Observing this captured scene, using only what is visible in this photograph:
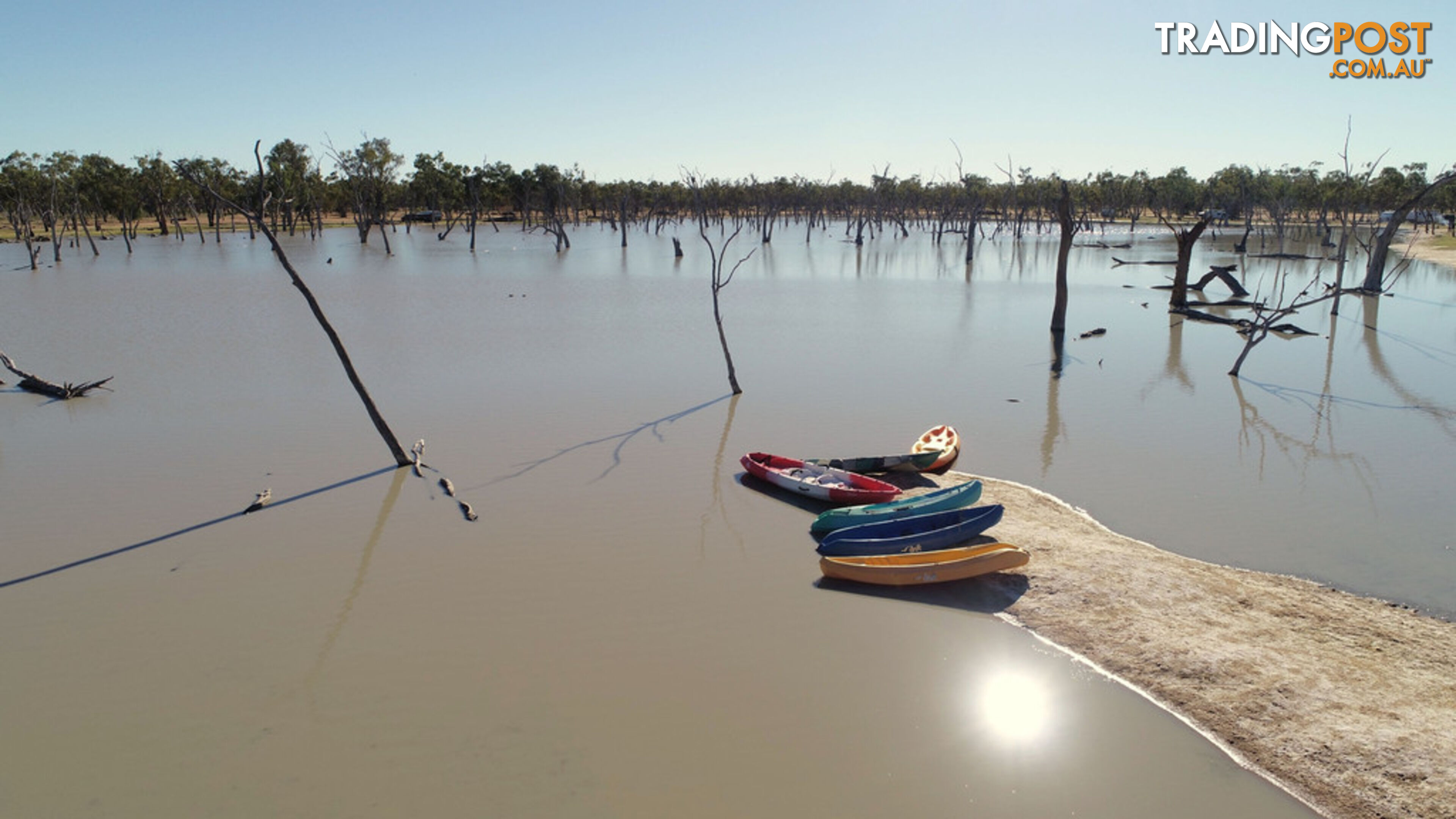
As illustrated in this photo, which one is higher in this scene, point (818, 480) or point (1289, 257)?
point (1289, 257)

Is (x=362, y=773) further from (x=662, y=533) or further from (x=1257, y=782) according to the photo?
(x=1257, y=782)

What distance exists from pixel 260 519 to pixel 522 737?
5639 millimetres

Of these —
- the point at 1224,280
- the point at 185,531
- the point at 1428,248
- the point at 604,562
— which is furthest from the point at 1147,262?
the point at 185,531

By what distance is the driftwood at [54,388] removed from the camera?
612 inches

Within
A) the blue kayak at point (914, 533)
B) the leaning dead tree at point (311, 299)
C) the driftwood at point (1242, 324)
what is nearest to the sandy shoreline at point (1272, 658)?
the blue kayak at point (914, 533)

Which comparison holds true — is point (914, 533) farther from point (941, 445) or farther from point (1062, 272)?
point (1062, 272)

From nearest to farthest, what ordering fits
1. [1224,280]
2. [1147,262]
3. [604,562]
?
1. [604,562]
2. [1224,280]
3. [1147,262]

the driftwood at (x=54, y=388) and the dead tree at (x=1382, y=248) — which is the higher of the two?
the dead tree at (x=1382, y=248)

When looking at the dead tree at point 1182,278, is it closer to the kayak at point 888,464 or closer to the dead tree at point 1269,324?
the dead tree at point 1269,324

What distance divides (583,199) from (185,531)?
8721 centimetres

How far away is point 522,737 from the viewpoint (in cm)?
634

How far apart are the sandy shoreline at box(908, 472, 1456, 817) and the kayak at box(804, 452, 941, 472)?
1.93 m

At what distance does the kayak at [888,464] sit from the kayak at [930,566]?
107 inches

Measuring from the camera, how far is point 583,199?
9294 cm
